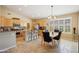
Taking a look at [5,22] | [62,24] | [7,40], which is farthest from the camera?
[62,24]

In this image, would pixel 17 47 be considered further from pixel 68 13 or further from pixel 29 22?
pixel 68 13

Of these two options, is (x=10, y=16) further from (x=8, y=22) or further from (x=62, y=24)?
(x=62, y=24)

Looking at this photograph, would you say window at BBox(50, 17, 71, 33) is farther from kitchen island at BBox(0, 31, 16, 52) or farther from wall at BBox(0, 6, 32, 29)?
kitchen island at BBox(0, 31, 16, 52)

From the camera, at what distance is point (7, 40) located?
110 inches

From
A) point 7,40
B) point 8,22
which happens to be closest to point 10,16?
point 8,22

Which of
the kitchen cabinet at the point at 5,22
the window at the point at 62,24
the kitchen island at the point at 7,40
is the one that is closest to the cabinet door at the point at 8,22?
the kitchen cabinet at the point at 5,22

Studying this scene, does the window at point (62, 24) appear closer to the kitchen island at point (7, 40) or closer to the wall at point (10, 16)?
the wall at point (10, 16)

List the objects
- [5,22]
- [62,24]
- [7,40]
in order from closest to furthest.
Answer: [7,40]
[5,22]
[62,24]

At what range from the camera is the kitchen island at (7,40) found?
8.61 ft

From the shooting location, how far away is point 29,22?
3.16 meters

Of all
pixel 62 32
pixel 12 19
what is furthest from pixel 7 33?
pixel 62 32

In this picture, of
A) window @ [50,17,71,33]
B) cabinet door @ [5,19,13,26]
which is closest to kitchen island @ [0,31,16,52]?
cabinet door @ [5,19,13,26]
